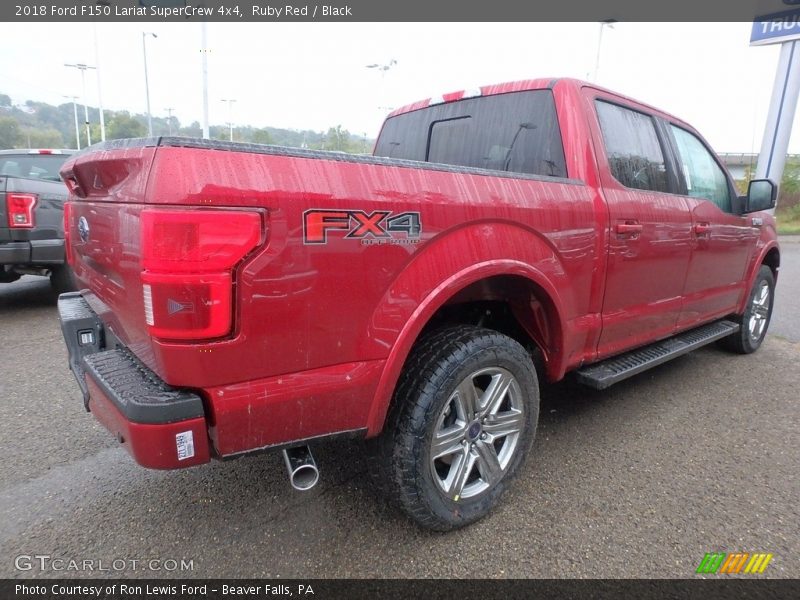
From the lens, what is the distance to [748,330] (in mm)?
4559

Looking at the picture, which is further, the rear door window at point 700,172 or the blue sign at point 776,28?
the blue sign at point 776,28

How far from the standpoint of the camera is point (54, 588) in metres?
1.82

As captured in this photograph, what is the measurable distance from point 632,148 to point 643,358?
1248mm

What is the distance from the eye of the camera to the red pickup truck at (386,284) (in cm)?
144

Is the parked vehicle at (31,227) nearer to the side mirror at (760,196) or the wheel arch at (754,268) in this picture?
→ the side mirror at (760,196)

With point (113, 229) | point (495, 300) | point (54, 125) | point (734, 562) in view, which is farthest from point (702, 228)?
point (54, 125)

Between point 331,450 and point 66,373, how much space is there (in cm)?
233

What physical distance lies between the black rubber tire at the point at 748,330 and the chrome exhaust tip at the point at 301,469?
4.19 meters

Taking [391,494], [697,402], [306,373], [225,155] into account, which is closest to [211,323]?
[306,373]

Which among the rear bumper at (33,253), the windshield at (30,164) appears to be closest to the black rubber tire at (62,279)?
the rear bumper at (33,253)

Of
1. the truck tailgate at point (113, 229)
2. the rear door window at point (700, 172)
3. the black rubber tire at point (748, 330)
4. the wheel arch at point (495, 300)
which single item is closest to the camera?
the truck tailgate at point (113, 229)

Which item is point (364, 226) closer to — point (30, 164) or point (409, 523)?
point (409, 523)

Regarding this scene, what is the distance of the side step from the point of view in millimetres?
2729

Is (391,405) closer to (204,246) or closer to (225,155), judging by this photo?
(204,246)
